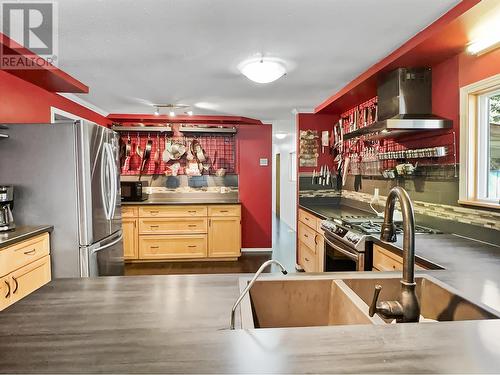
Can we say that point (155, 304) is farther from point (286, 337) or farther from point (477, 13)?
point (477, 13)

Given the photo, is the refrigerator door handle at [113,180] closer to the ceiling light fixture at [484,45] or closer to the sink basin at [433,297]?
the sink basin at [433,297]

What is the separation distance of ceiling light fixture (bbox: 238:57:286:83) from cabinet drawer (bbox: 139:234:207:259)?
2699 mm

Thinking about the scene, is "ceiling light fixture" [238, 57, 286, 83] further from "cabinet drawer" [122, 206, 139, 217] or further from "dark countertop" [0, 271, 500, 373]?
"cabinet drawer" [122, 206, 139, 217]

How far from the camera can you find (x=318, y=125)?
441cm

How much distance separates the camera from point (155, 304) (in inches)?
40.6

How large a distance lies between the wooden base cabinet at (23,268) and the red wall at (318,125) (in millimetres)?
3015

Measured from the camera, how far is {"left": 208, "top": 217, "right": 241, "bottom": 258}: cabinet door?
15.3 ft

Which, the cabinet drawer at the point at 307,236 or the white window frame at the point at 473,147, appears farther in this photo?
the cabinet drawer at the point at 307,236

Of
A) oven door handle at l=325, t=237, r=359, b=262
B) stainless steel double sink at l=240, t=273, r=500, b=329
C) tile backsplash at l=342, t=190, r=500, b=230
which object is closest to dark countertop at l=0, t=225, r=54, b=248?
stainless steel double sink at l=240, t=273, r=500, b=329

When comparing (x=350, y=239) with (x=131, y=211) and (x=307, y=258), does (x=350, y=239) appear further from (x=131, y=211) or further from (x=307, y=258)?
(x=131, y=211)

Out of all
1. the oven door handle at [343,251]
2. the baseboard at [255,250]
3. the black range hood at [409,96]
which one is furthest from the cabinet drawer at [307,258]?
the black range hood at [409,96]

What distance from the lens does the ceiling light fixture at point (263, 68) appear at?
2.47m

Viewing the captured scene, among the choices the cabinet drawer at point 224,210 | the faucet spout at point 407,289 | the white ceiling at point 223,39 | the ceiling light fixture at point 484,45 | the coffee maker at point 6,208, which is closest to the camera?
the faucet spout at point 407,289

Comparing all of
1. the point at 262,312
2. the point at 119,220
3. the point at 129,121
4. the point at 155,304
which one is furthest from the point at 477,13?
the point at 129,121
